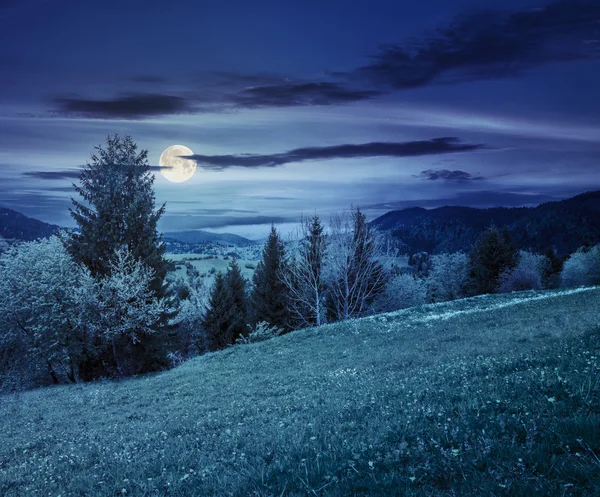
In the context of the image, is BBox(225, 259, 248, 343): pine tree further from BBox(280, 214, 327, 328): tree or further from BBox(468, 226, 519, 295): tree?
BBox(468, 226, 519, 295): tree

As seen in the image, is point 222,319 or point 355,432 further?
point 222,319

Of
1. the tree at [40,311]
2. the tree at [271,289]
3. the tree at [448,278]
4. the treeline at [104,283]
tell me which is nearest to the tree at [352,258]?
the treeline at [104,283]

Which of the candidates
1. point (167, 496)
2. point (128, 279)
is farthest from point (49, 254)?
point (167, 496)

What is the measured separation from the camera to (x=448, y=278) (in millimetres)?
98562

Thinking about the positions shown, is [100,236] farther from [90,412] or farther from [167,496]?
[167,496]

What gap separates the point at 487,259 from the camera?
7425 cm

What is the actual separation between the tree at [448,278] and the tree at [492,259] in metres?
12.3

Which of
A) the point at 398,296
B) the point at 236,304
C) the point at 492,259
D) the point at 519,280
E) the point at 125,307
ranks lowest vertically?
the point at 236,304

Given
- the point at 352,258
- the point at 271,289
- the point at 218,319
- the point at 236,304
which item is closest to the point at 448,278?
the point at 271,289

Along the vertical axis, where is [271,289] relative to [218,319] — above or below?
above

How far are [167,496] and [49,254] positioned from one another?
3729 cm

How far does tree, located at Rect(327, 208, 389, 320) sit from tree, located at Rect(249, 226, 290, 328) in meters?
7.90

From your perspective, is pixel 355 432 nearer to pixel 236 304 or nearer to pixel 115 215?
pixel 115 215

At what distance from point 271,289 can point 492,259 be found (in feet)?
147
